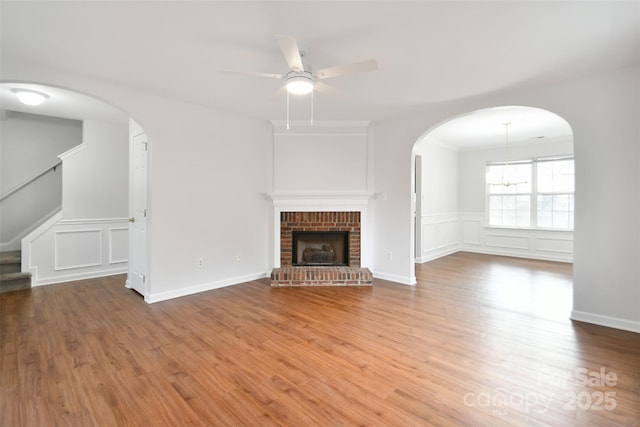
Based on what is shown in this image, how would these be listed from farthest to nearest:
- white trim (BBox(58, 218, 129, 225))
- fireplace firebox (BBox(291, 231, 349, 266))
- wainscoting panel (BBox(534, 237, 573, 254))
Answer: wainscoting panel (BBox(534, 237, 573, 254)) < fireplace firebox (BBox(291, 231, 349, 266)) < white trim (BBox(58, 218, 129, 225))

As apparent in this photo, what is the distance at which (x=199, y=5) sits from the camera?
1.85 m

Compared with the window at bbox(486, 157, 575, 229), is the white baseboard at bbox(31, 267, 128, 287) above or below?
below

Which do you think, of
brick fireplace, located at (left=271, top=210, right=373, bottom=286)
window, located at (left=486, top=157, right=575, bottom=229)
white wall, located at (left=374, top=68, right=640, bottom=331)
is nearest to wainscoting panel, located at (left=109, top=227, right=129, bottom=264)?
brick fireplace, located at (left=271, top=210, right=373, bottom=286)

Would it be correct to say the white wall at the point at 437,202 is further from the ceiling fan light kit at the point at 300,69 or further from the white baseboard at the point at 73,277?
the white baseboard at the point at 73,277

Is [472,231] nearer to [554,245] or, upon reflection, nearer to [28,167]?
[554,245]

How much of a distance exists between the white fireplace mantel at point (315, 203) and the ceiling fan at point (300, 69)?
2.27m

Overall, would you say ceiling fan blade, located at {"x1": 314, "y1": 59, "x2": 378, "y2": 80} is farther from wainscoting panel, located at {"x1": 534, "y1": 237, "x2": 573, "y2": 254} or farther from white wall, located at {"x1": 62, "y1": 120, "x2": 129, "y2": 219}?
wainscoting panel, located at {"x1": 534, "y1": 237, "x2": 573, "y2": 254}

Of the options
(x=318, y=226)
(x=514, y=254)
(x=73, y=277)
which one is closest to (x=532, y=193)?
(x=514, y=254)

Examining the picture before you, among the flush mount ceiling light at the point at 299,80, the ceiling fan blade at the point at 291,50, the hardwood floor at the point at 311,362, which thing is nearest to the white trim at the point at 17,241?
the hardwood floor at the point at 311,362

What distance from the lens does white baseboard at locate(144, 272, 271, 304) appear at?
11.5ft

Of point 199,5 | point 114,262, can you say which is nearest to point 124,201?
point 114,262

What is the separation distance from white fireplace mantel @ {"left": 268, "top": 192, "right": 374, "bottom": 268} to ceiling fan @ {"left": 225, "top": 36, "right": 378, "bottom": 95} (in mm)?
2265

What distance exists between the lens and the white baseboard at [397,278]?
14.1 feet

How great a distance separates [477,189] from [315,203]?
4.82 m
